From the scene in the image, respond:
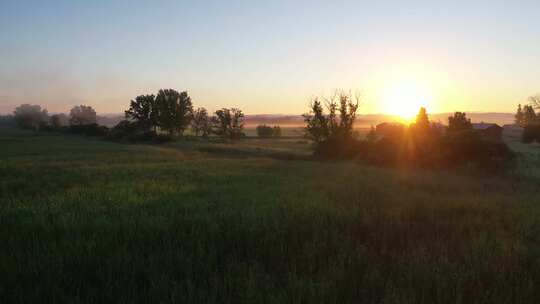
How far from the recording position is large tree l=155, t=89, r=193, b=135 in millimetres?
96125

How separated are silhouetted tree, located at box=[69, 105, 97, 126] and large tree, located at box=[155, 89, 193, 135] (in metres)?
61.7

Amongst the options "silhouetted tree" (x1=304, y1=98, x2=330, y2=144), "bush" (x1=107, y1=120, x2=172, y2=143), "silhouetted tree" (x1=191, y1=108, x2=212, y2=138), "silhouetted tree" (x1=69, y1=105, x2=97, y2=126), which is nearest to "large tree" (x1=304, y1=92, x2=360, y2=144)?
"silhouetted tree" (x1=304, y1=98, x2=330, y2=144)

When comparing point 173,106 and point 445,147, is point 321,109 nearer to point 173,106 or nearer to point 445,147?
point 445,147

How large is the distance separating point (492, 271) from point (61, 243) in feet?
20.4

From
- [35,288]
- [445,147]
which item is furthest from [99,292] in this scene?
[445,147]

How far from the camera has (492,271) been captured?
14.6 feet

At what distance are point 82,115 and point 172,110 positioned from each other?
279 ft

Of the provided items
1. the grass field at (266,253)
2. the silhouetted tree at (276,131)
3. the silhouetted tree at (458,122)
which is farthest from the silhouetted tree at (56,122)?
the grass field at (266,253)

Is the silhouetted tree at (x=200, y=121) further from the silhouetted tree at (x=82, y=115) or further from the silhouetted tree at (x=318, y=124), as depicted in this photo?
the silhouetted tree at (x=318, y=124)

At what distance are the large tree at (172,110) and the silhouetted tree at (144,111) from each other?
1.58 meters

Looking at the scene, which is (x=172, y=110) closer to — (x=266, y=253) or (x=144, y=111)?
(x=144, y=111)

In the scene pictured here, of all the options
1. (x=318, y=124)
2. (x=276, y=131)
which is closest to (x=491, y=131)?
(x=318, y=124)

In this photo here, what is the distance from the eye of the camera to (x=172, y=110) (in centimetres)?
9719

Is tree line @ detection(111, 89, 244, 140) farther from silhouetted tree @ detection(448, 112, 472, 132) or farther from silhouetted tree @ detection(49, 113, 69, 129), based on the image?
silhouetted tree @ detection(448, 112, 472, 132)
